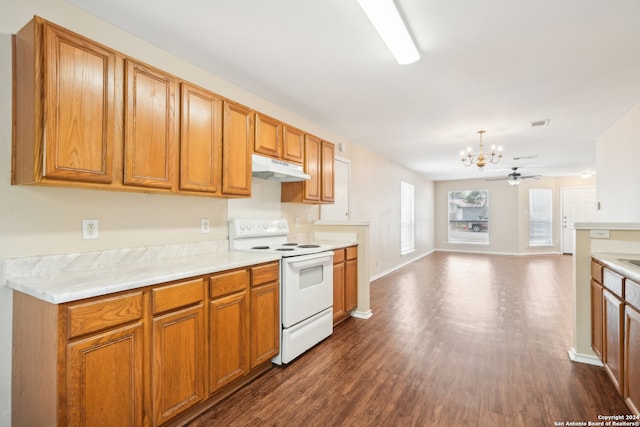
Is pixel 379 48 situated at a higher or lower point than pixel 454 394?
higher

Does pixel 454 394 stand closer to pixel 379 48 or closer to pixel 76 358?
pixel 76 358

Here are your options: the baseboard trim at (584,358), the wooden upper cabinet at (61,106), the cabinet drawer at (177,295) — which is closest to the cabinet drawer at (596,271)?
the baseboard trim at (584,358)

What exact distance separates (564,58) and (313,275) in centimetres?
271

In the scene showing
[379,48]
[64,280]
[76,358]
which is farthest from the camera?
[379,48]

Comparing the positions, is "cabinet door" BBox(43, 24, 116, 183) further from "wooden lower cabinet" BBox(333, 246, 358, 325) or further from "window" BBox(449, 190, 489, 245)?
"window" BBox(449, 190, 489, 245)

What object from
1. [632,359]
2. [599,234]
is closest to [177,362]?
[632,359]

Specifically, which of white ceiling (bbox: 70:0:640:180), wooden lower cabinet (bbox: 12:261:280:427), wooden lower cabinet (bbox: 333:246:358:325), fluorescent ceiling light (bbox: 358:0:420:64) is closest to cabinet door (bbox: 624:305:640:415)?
white ceiling (bbox: 70:0:640:180)

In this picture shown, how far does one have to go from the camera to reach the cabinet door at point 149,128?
72.7 inches

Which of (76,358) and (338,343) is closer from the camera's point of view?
(76,358)

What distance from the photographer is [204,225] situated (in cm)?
263

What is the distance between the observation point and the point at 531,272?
256 inches

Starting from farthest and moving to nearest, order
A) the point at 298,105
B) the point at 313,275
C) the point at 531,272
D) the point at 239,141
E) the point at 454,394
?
the point at 531,272 < the point at 298,105 < the point at 313,275 < the point at 239,141 < the point at 454,394

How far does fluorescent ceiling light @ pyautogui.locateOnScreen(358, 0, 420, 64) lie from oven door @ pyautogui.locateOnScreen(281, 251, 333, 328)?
1.75 metres

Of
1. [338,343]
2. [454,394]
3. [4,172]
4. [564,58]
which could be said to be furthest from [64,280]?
[564,58]
